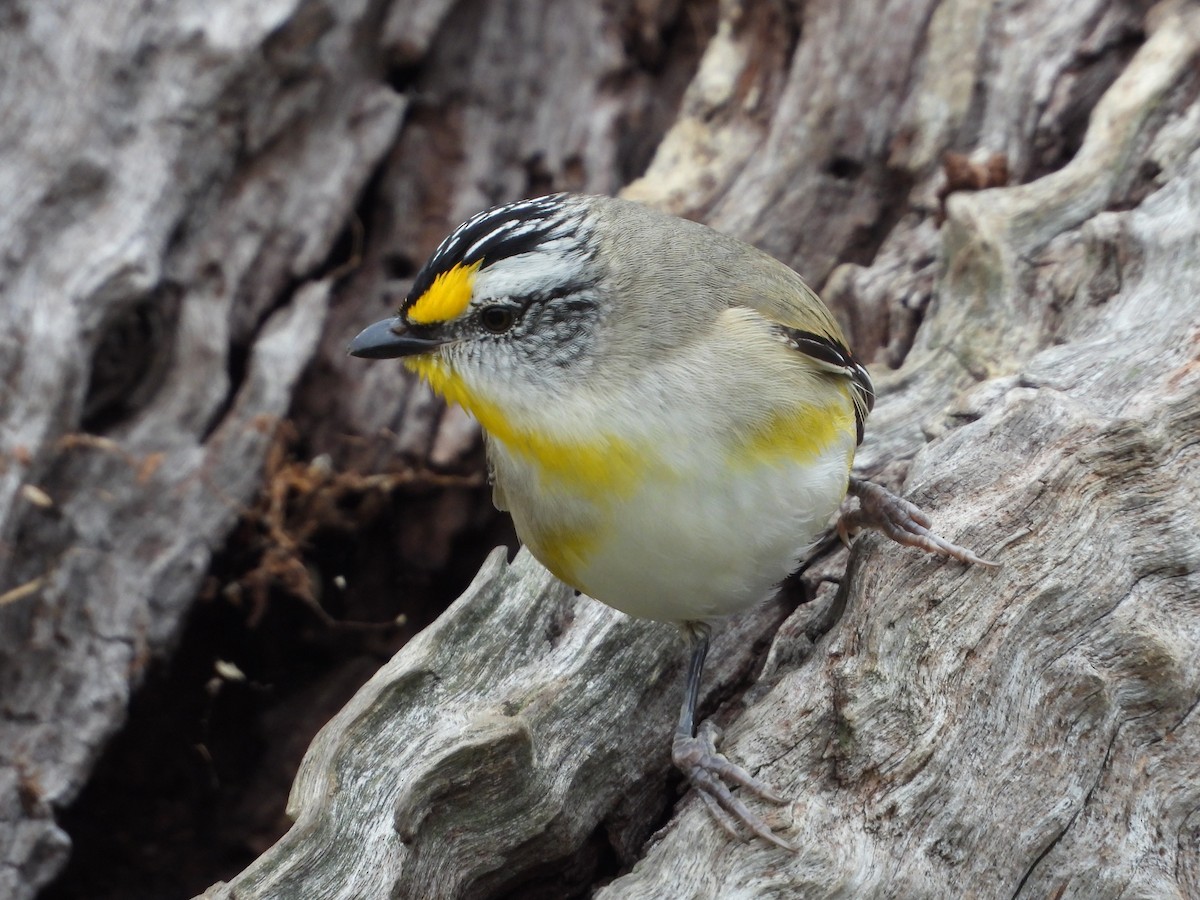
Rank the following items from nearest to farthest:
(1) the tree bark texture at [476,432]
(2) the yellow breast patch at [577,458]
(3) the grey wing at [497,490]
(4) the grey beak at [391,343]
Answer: (2) the yellow breast patch at [577,458] < (1) the tree bark texture at [476,432] < (4) the grey beak at [391,343] < (3) the grey wing at [497,490]

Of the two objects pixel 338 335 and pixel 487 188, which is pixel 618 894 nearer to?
pixel 338 335

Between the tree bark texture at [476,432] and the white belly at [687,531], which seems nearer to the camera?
the white belly at [687,531]

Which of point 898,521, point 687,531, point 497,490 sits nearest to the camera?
point 687,531

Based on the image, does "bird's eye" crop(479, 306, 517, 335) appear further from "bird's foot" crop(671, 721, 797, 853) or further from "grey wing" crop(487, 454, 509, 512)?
"bird's foot" crop(671, 721, 797, 853)

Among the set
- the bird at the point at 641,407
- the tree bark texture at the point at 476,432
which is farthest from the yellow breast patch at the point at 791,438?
the tree bark texture at the point at 476,432

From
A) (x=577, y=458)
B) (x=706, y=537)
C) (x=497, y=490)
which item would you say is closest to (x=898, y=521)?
(x=706, y=537)

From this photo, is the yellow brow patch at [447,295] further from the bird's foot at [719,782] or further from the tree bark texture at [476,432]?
the bird's foot at [719,782]

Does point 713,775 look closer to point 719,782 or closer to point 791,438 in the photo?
point 719,782
